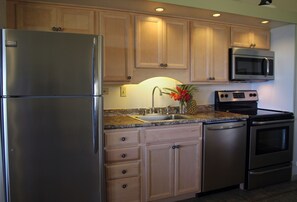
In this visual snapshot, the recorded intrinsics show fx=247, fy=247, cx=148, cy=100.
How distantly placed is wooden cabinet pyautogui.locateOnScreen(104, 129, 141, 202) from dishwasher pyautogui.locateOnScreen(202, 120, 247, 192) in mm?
816

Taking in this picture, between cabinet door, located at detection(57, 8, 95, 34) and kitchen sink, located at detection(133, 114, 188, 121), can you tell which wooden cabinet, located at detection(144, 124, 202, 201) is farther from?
cabinet door, located at detection(57, 8, 95, 34)

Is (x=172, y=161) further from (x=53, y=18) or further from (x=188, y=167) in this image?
(x=53, y=18)

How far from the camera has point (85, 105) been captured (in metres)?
2.02

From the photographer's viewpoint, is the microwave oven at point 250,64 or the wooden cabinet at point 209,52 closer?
the wooden cabinet at point 209,52

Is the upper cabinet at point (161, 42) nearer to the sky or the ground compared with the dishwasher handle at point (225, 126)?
nearer to the sky

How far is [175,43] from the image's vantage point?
9.73ft

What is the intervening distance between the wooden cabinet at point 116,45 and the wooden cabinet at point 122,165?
0.66 meters

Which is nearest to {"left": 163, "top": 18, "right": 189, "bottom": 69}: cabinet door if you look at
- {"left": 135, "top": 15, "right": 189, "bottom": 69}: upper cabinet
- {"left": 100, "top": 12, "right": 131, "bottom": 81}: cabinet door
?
{"left": 135, "top": 15, "right": 189, "bottom": 69}: upper cabinet

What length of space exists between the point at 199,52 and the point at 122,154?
1616mm

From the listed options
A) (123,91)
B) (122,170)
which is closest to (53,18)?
(123,91)

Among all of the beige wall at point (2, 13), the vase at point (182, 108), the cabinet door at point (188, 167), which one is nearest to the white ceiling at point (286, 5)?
the vase at point (182, 108)

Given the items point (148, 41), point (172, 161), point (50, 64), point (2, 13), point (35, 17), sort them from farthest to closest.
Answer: point (148, 41) < point (172, 161) < point (35, 17) < point (2, 13) < point (50, 64)

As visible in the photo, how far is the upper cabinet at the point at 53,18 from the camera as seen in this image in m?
2.32

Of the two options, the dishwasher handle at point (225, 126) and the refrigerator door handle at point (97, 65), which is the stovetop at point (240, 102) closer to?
the dishwasher handle at point (225, 126)
